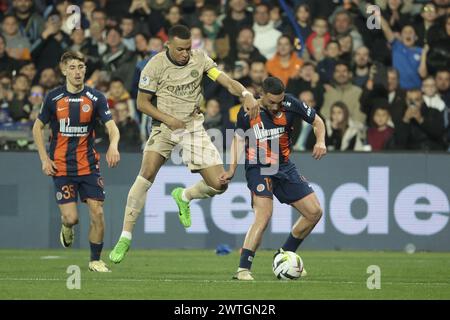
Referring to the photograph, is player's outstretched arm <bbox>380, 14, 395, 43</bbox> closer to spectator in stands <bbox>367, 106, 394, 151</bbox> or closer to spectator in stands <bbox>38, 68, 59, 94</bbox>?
spectator in stands <bbox>367, 106, 394, 151</bbox>

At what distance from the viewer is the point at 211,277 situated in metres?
13.4

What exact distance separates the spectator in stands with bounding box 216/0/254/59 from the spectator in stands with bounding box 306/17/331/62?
3.66 feet

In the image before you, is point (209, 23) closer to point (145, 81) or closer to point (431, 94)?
point (431, 94)

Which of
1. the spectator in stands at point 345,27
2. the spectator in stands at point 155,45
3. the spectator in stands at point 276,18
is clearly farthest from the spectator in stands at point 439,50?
the spectator in stands at point 155,45

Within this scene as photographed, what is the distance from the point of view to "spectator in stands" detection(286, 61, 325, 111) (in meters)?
19.7

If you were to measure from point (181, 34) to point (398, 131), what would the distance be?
23.1 ft

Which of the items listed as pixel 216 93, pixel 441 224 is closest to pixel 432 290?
pixel 441 224

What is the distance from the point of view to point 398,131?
19594mm

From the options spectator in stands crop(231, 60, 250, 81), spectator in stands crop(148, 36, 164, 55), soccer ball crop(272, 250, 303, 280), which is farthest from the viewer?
spectator in stands crop(148, 36, 164, 55)

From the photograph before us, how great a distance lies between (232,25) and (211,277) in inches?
328

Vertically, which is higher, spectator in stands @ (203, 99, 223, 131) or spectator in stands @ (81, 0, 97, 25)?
spectator in stands @ (81, 0, 97, 25)

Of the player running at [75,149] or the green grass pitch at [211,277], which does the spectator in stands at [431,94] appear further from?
the player running at [75,149]

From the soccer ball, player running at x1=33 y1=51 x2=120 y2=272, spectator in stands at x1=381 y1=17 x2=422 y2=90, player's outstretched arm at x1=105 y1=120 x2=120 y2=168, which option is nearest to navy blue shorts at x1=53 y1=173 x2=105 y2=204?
player running at x1=33 y1=51 x2=120 y2=272

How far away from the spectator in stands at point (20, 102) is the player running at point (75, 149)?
5.37 m
